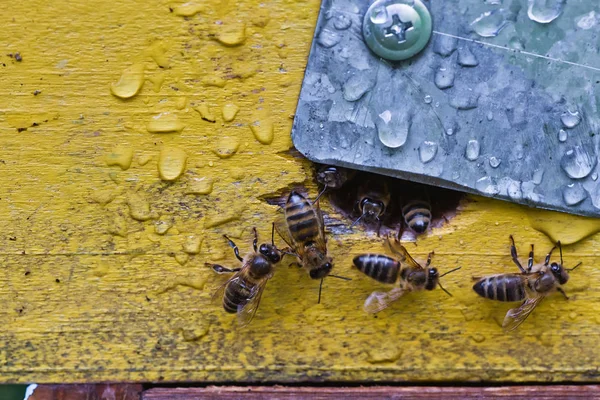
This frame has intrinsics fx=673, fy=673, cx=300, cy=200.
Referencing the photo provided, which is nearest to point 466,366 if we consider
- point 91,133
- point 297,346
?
point 297,346

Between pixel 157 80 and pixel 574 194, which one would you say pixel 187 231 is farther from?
pixel 574 194

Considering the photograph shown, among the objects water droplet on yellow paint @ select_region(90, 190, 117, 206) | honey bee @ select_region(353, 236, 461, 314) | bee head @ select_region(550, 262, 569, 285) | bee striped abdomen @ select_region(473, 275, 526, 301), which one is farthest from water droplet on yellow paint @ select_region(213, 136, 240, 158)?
bee head @ select_region(550, 262, 569, 285)

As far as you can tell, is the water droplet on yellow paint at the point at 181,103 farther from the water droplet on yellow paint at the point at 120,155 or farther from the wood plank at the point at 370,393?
the wood plank at the point at 370,393

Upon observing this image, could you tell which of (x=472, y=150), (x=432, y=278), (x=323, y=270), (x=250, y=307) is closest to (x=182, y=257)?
(x=250, y=307)

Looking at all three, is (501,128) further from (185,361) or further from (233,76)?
(185,361)

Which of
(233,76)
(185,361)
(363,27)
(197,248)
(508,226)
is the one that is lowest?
(185,361)

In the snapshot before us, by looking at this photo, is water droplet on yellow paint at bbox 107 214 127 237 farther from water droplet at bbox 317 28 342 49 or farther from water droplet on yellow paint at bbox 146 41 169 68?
water droplet at bbox 317 28 342 49

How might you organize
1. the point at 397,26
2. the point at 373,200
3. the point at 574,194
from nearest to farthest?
the point at 397,26 → the point at 574,194 → the point at 373,200
